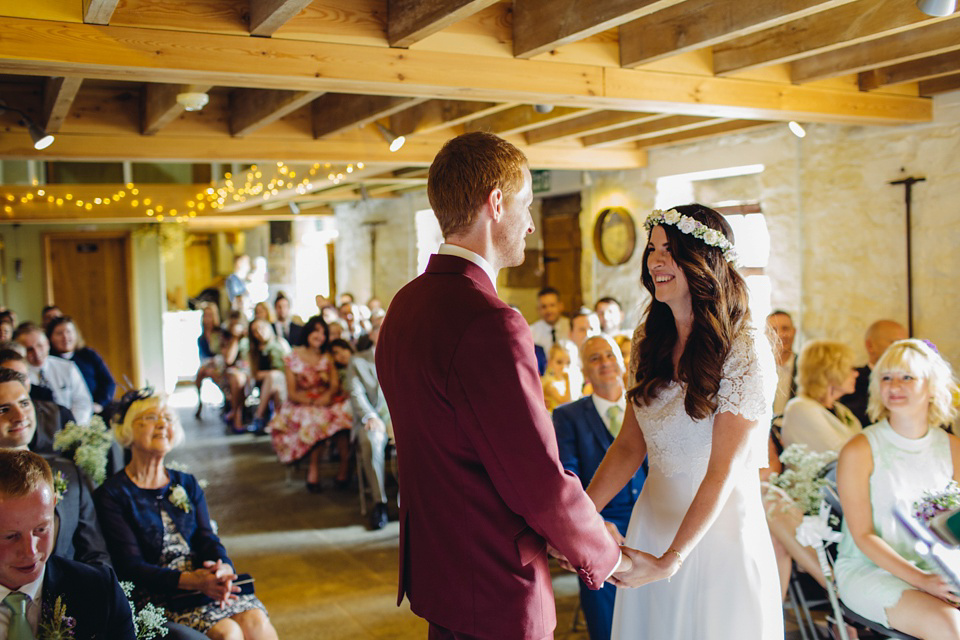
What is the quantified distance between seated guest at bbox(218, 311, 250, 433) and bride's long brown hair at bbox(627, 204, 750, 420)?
25.4 feet

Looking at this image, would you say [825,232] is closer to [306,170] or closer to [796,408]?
[796,408]

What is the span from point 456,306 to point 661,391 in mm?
917

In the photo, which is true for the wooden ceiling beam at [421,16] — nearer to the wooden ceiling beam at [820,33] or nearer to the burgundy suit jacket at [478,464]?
the wooden ceiling beam at [820,33]

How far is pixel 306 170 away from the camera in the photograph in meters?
8.12

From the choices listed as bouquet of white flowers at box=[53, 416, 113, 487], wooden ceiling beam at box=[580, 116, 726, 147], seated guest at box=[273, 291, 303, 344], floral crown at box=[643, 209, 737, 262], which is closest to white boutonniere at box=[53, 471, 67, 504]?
bouquet of white flowers at box=[53, 416, 113, 487]

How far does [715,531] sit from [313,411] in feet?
16.0

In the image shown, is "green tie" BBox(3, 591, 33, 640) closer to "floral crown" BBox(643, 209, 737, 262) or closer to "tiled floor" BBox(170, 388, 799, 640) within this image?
"floral crown" BBox(643, 209, 737, 262)

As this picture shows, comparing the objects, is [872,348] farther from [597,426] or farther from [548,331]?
[548,331]

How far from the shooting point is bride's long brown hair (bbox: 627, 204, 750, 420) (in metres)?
2.07

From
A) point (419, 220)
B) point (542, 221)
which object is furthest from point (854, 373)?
point (419, 220)

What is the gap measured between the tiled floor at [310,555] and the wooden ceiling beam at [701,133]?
347 centimetres

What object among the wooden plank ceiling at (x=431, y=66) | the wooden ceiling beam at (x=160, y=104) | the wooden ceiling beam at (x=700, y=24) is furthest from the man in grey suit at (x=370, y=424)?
the wooden ceiling beam at (x=700, y=24)

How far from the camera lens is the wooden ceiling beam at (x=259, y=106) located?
4.50m

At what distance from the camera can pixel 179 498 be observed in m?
3.09
